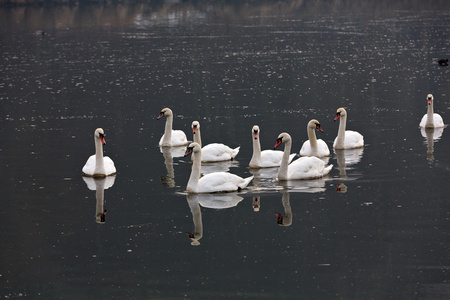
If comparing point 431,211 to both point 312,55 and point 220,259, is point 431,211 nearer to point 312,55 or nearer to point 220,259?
point 220,259

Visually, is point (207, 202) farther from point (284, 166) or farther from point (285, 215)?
point (284, 166)

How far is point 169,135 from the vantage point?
28.4 meters

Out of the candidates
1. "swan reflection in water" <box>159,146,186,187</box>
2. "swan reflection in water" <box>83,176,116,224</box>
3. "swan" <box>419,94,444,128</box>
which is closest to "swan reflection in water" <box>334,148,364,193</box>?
"swan reflection in water" <box>159,146,186,187</box>

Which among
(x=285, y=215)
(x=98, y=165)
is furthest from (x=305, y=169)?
(x=98, y=165)

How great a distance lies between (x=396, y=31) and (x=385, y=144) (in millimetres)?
53994

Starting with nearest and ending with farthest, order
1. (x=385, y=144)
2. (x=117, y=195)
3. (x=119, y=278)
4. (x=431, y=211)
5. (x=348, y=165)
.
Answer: (x=119, y=278) < (x=431, y=211) < (x=117, y=195) < (x=348, y=165) < (x=385, y=144)

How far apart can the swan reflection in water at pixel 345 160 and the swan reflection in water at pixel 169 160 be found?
4334 mm

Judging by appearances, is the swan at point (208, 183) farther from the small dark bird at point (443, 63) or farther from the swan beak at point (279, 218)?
the small dark bird at point (443, 63)

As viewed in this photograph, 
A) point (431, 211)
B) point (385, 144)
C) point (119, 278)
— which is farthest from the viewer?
point (385, 144)

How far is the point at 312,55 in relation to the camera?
200ft

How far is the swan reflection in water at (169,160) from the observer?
75.8ft

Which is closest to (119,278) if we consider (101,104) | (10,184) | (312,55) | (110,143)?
(10,184)

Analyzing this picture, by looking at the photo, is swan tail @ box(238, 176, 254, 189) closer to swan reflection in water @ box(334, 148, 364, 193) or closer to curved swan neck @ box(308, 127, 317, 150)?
swan reflection in water @ box(334, 148, 364, 193)

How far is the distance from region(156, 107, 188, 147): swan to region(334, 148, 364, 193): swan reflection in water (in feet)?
16.8
